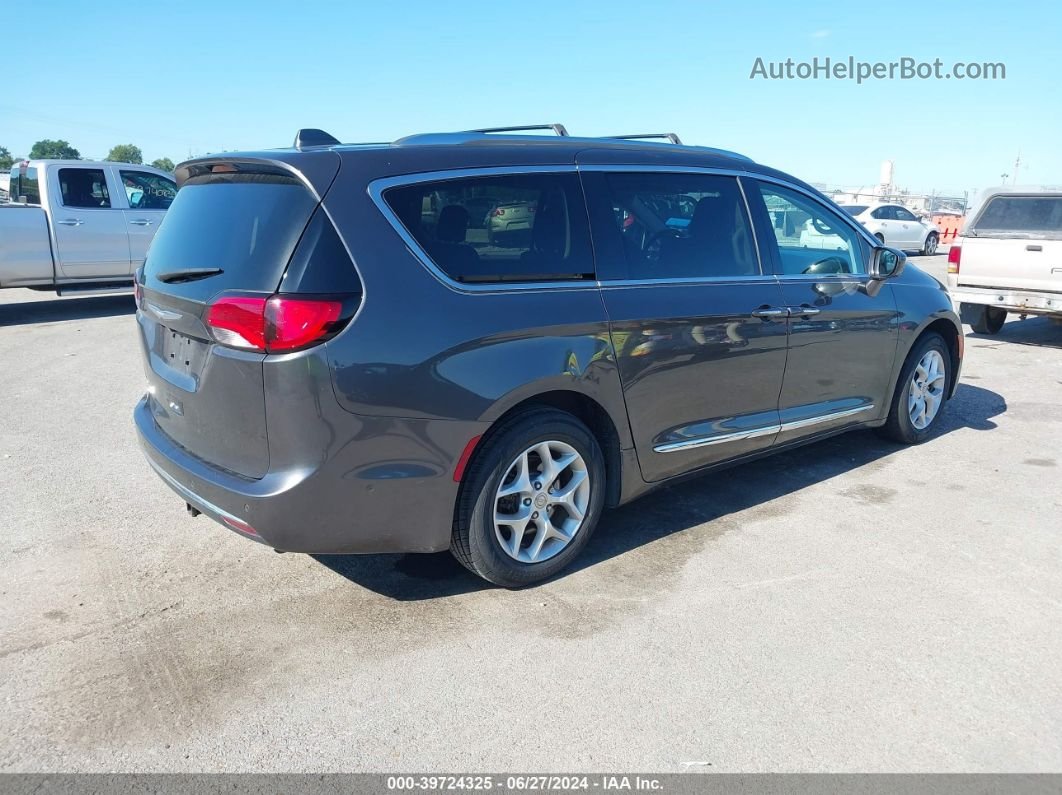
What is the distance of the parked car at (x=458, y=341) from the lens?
3.05 metres

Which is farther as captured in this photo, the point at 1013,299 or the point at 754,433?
the point at 1013,299

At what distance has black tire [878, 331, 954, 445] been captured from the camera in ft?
18.4

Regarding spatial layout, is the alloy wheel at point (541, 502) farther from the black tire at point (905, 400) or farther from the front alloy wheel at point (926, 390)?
the front alloy wheel at point (926, 390)

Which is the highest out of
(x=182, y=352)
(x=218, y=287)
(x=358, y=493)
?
(x=218, y=287)

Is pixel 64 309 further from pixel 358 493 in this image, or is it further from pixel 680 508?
pixel 358 493

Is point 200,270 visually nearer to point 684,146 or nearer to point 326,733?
point 326,733

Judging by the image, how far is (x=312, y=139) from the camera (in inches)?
138

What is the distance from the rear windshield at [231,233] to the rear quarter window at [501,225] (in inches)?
16.0

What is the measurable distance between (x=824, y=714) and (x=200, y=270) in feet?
9.29

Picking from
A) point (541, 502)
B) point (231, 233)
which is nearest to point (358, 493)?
Answer: point (541, 502)

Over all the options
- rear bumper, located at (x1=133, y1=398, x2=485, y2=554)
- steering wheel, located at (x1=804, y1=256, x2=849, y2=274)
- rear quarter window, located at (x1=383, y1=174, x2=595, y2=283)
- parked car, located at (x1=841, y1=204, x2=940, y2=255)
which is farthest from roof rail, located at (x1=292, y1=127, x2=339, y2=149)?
parked car, located at (x1=841, y1=204, x2=940, y2=255)

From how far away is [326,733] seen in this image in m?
2.73

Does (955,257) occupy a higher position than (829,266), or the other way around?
(829,266)

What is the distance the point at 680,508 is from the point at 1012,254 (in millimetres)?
6751
